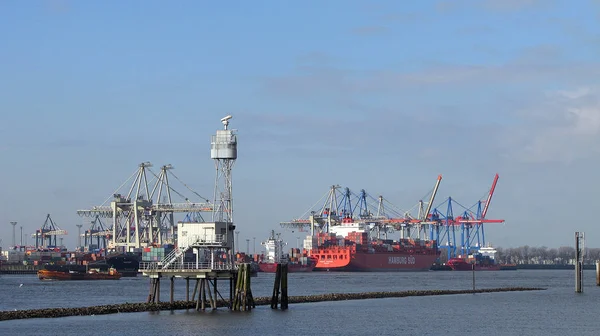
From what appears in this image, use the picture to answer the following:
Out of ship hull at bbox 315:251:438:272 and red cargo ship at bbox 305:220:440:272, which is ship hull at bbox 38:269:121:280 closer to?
ship hull at bbox 315:251:438:272

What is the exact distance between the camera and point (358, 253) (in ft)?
601

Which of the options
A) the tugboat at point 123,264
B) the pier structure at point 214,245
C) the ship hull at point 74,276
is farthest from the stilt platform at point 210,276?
the tugboat at point 123,264

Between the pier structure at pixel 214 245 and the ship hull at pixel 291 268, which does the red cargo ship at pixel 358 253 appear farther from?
the pier structure at pixel 214 245

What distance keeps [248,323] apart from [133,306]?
9.43 metres

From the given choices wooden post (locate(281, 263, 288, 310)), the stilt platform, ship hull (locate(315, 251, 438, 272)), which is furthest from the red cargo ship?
the stilt platform

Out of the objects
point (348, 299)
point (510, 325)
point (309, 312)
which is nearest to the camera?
point (510, 325)

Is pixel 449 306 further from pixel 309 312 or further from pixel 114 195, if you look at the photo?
pixel 114 195

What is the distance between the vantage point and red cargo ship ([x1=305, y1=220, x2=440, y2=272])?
18288cm

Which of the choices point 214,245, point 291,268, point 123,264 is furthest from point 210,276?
point 291,268

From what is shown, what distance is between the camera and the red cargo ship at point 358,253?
182875mm

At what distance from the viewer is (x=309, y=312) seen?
57.2 metres

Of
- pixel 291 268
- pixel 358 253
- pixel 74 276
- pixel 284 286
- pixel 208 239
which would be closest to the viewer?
pixel 208 239

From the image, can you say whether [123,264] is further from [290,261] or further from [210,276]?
[210,276]

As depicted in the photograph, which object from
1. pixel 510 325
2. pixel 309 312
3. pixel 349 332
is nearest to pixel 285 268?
pixel 309 312
